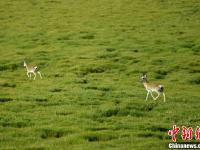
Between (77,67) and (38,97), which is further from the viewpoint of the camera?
(77,67)

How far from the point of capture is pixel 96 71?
127 ft

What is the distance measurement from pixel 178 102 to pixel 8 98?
11.1m

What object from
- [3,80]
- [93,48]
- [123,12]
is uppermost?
[123,12]

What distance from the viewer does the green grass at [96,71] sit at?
19.8 metres

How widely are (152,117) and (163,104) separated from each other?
3.10m

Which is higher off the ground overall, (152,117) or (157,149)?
(152,117)

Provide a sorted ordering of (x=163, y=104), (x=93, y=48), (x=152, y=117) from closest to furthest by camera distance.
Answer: (x=152, y=117) → (x=163, y=104) → (x=93, y=48)

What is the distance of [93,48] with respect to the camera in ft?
157

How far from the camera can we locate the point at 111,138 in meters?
18.9

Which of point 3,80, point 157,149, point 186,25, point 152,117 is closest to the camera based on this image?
point 157,149

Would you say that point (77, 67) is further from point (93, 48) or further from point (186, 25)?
point (186, 25)

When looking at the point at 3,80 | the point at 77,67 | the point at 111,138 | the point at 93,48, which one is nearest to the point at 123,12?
the point at 93,48

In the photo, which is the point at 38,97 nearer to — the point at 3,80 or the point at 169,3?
the point at 3,80

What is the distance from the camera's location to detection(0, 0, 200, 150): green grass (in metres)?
19.8
